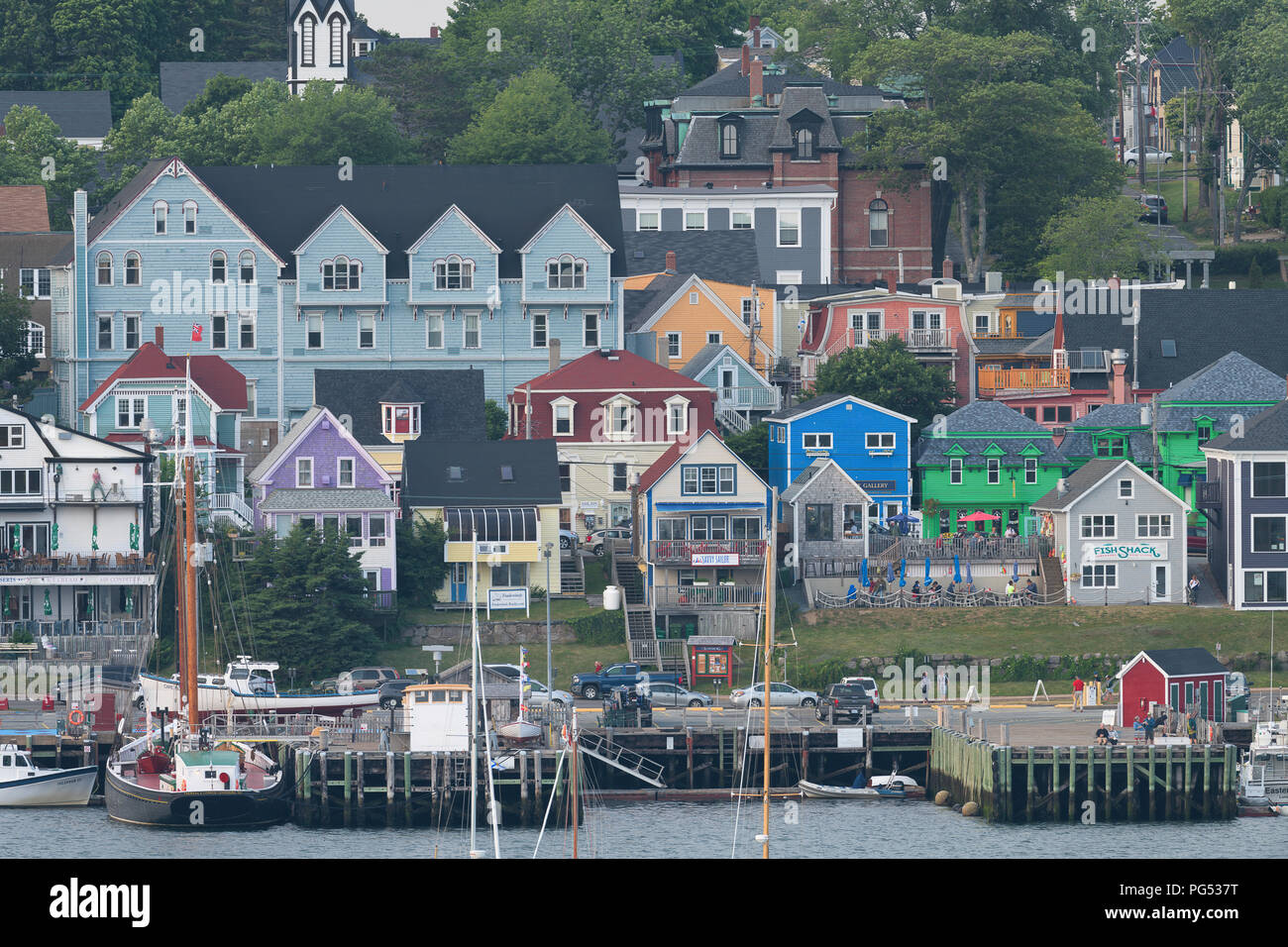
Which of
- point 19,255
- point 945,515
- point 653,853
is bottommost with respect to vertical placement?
point 653,853

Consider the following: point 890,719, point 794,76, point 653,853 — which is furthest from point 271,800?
point 794,76

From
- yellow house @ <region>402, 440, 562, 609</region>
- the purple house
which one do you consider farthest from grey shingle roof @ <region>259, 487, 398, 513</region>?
yellow house @ <region>402, 440, 562, 609</region>

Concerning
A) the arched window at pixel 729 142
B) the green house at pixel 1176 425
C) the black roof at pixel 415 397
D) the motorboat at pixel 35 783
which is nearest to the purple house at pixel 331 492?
the black roof at pixel 415 397

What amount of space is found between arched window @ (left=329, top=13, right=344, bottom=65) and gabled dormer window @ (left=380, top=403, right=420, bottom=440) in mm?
75848

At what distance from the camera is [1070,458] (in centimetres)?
9188

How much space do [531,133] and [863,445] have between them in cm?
3736

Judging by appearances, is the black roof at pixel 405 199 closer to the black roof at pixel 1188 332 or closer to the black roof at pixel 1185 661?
the black roof at pixel 1188 332

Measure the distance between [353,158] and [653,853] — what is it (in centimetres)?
6723

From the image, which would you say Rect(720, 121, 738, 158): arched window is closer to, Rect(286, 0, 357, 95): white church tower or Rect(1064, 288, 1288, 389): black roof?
Rect(1064, 288, 1288, 389): black roof

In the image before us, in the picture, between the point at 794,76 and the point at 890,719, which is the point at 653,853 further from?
the point at 794,76

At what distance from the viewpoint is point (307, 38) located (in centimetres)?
16362

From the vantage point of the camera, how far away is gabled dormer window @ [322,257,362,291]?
101438 millimetres

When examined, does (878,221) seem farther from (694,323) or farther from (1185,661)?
(1185,661)

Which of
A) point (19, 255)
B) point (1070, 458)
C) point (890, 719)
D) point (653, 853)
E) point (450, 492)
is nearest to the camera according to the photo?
point (653, 853)
